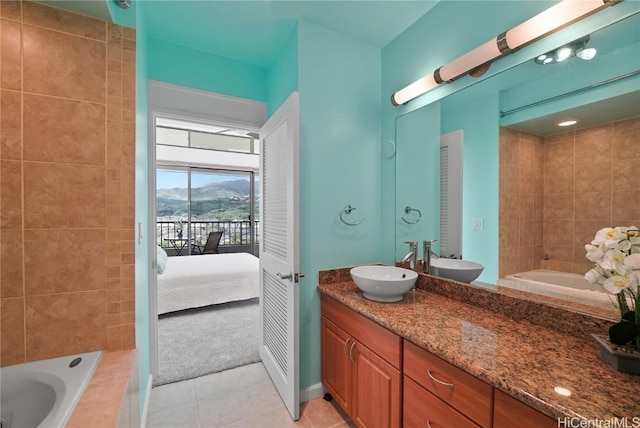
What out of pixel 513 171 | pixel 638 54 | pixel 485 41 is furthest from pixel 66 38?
pixel 638 54

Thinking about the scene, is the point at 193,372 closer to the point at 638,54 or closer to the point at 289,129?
the point at 289,129

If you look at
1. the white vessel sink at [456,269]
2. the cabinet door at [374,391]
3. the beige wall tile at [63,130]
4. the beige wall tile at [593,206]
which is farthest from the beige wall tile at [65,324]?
the beige wall tile at [593,206]

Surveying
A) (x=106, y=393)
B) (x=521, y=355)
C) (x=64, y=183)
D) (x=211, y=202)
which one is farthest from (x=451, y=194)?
(x=211, y=202)

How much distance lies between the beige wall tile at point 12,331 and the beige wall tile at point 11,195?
337 mm

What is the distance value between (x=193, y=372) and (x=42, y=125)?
198 centimetres

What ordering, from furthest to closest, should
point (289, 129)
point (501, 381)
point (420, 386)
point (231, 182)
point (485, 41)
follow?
point (231, 182), point (289, 129), point (485, 41), point (420, 386), point (501, 381)

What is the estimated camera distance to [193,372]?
86.0 inches

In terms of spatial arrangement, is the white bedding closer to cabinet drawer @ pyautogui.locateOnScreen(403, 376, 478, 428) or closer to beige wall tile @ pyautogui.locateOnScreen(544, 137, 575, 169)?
cabinet drawer @ pyautogui.locateOnScreen(403, 376, 478, 428)

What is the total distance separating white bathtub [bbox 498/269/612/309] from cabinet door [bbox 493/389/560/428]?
2.17ft

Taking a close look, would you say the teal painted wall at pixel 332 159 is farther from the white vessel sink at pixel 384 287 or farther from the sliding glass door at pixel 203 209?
the sliding glass door at pixel 203 209

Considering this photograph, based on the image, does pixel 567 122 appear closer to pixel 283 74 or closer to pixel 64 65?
pixel 283 74

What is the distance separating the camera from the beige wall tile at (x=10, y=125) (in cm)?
112

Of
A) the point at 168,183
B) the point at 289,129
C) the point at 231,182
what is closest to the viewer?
the point at 289,129

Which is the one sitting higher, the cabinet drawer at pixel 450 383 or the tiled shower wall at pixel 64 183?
the tiled shower wall at pixel 64 183
